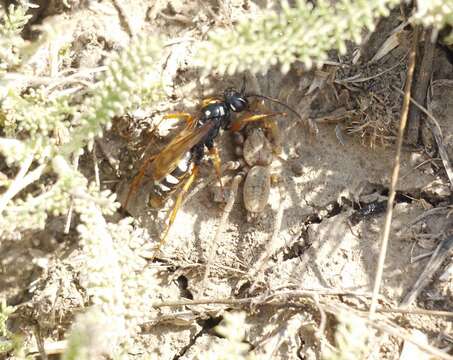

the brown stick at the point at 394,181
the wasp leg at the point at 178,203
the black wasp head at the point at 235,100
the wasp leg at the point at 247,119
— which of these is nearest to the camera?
the brown stick at the point at 394,181

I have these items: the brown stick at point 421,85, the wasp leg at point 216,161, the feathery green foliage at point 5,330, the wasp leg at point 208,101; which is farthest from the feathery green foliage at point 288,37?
the feathery green foliage at point 5,330

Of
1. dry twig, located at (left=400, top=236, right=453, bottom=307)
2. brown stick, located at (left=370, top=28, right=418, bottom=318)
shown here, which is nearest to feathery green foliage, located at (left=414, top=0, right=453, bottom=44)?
brown stick, located at (left=370, top=28, right=418, bottom=318)

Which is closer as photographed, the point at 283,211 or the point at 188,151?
the point at 283,211

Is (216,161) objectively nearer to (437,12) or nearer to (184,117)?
(184,117)

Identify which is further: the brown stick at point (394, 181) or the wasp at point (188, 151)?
the wasp at point (188, 151)

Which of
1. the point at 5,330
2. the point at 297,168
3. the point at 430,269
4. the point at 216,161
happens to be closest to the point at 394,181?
the point at 430,269

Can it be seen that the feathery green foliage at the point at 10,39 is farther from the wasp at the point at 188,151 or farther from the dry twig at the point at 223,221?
the dry twig at the point at 223,221

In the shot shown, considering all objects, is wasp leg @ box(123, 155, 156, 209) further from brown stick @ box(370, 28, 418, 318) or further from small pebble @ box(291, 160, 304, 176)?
brown stick @ box(370, 28, 418, 318)
